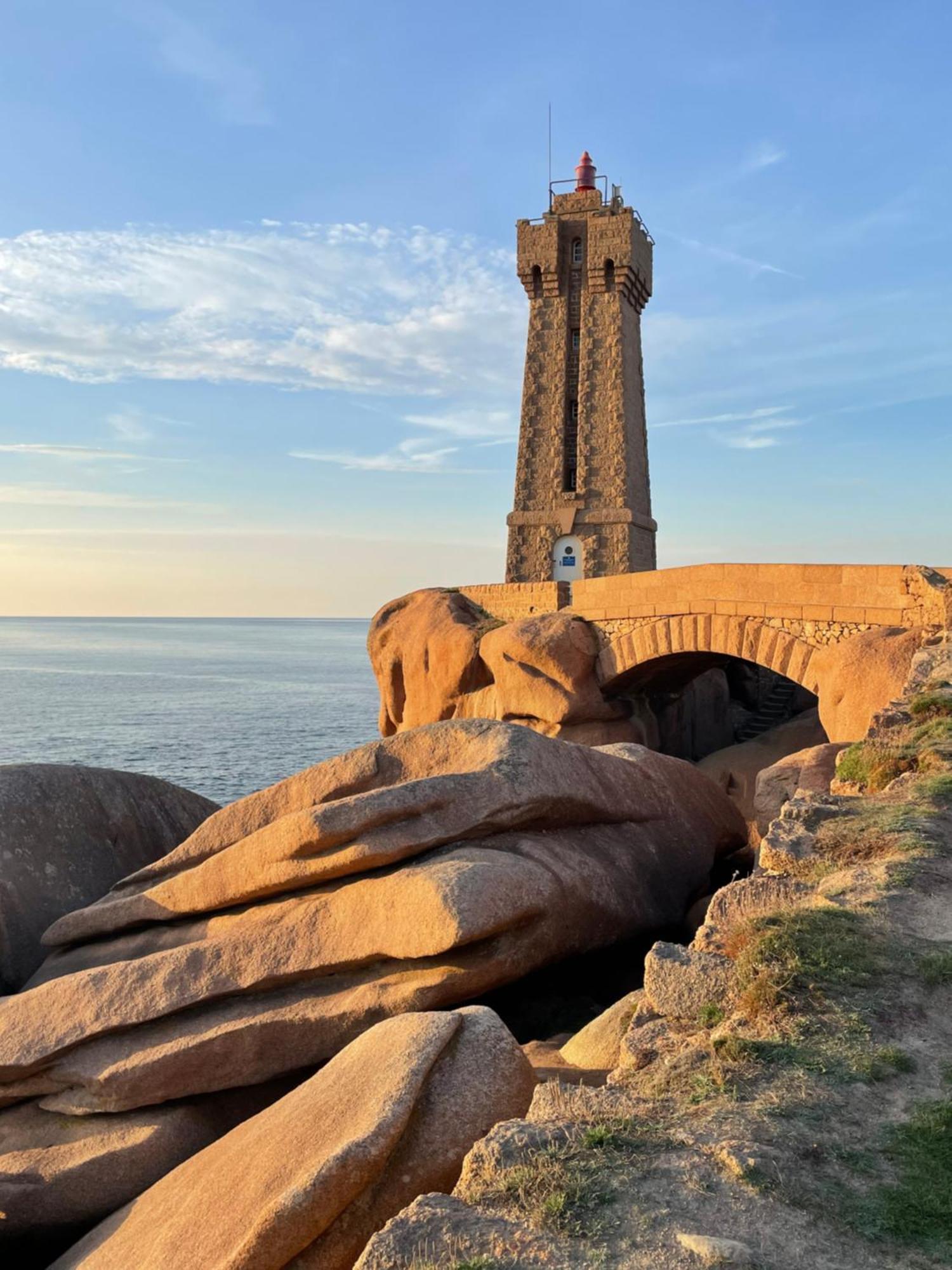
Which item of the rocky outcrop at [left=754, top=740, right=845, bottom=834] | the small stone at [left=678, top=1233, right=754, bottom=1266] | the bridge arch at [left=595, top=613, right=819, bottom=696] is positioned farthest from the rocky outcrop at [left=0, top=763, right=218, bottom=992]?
the small stone at [left=678, top=1233, right=754, bottom=1266]

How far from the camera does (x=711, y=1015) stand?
5312 mm

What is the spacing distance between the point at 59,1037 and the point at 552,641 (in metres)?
14.6

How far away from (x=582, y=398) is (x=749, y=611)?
1715 centimetres

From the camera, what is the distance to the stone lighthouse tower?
1303 inches

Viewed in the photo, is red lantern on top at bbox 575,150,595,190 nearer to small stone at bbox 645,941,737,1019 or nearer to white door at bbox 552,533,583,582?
white door at bbox 552,533,583,582

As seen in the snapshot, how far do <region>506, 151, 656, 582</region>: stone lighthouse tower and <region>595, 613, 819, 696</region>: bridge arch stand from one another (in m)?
12.0

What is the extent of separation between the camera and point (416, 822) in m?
9.41

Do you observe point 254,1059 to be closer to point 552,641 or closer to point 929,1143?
point 929,1143

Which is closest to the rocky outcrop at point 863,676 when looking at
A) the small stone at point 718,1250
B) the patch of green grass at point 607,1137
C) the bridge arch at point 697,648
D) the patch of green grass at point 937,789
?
the bridge arch at point 697,648

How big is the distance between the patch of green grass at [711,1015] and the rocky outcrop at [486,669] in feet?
44.0

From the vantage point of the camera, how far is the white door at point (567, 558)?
3359 centimetres

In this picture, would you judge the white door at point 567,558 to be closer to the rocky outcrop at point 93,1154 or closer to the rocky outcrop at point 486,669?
the rocky outcrop at point 486,669

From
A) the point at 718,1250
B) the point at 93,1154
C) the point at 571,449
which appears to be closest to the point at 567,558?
the point at 571,449

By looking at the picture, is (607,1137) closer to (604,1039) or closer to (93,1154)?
(604,1039)
